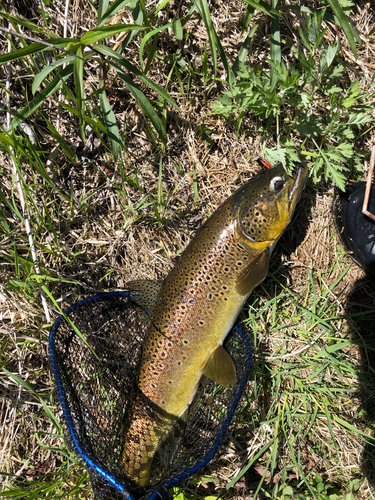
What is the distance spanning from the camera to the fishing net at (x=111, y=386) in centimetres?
274

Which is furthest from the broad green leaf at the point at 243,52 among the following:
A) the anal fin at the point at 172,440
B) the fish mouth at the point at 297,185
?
the anal fin at the point at 172,440

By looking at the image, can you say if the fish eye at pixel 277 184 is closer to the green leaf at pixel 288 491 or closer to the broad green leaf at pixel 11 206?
the broad green leaf at pixel 11 206

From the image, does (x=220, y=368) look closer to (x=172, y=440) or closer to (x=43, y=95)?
(x=172, y=440)

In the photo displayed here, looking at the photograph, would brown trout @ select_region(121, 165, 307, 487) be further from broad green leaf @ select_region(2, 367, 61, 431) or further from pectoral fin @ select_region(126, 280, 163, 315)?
broad green leaf @ select_region(2, 367, 61, 431)

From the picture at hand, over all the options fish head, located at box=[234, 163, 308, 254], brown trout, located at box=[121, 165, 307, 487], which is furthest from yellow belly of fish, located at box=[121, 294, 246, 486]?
fish head, located at box=[234, 163, 308, 254]

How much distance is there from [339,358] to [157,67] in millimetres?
2816

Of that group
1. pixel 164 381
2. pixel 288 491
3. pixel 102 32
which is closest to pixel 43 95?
pixel 102 32

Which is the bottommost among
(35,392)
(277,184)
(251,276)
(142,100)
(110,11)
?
(35,392)

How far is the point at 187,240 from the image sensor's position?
3.27 metres

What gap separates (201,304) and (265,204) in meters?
0.85

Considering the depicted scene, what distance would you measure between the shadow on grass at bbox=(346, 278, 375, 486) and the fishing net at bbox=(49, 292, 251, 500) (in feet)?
3.20

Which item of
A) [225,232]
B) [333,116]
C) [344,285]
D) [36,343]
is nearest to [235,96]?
[333,116]

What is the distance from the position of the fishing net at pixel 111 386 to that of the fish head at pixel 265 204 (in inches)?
32.6

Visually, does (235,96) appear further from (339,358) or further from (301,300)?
(339,358)
